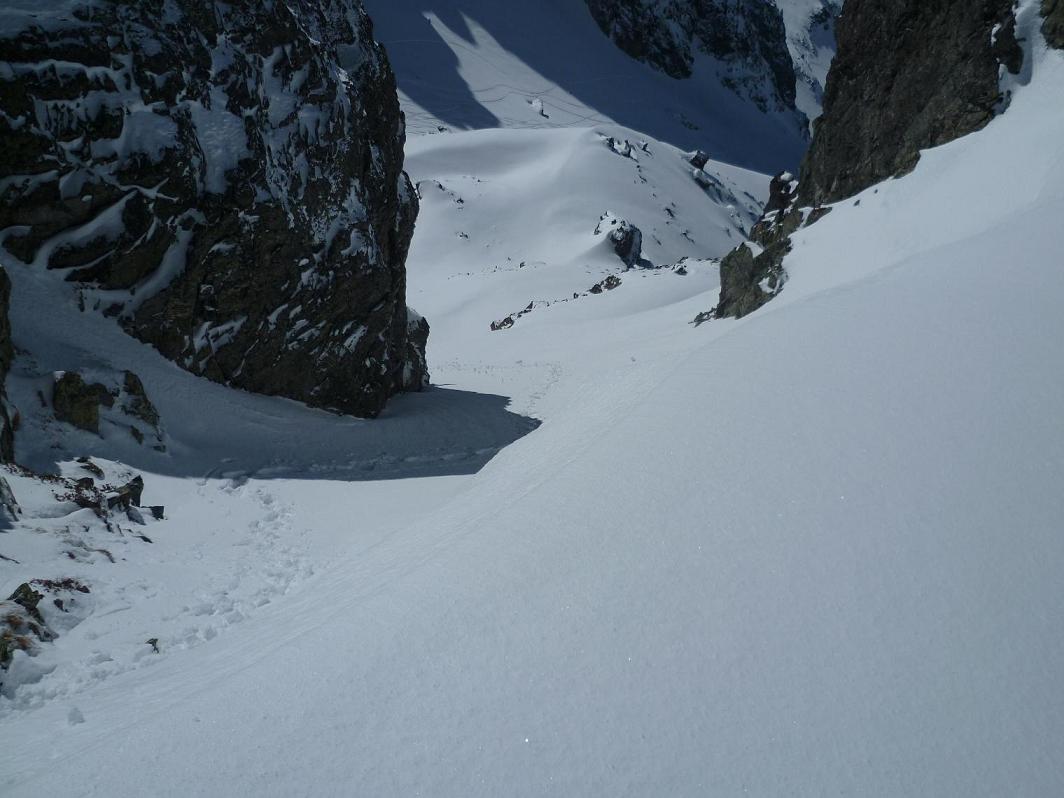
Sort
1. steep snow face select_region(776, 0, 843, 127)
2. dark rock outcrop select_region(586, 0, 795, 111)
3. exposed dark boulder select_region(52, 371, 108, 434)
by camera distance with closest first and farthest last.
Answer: exposed dark boulder select_region(52, 371, 108, 434), dark rock outcrop select_region(586, 0, 795, 111), steep snow face select_region(776, 0, 843, 127)

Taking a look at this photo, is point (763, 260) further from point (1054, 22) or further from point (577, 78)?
point (577, 78)

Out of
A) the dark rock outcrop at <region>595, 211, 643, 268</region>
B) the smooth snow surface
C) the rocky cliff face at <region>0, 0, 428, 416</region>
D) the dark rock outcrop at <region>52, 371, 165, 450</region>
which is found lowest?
the smooth snow surface

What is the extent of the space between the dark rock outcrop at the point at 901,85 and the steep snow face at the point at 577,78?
41801 mm

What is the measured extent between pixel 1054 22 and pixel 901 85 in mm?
2904

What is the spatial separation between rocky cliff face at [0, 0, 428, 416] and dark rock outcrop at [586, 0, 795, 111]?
233 feet

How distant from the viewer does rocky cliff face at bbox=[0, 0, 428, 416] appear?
11.0 m

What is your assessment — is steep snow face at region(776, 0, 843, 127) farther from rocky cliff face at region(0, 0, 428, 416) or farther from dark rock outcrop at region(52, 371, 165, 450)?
dark rock outcrop at region(52, 371, 165, 450)

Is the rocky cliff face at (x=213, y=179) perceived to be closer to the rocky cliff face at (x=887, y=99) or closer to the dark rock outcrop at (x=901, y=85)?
the rocky cliff face at (x=887, y=99)

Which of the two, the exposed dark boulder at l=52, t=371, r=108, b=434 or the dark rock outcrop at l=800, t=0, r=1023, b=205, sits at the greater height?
the dark rock outcrop at l=800, t=0, r=1023, b=205

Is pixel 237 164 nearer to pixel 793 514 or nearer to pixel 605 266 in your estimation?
pixel 793 514

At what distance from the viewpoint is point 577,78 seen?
70750mm

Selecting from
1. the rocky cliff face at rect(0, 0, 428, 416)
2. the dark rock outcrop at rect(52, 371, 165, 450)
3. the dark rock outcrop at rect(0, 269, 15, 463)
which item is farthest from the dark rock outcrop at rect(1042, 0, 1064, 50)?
the dark rock outcrop at rect(0, 269, 15, 463)

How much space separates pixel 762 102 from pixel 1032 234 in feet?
281

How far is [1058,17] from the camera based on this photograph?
40.4ft
